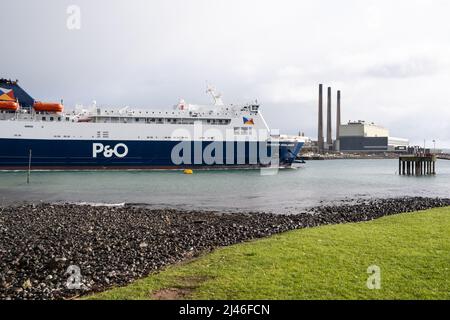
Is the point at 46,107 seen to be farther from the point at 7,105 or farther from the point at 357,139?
the point at 357,139

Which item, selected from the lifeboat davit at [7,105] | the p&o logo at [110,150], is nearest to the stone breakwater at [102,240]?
the p&o logo at [110,150]

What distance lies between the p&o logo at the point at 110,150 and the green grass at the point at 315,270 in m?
35.0

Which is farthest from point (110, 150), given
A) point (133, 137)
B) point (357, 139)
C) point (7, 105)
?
point (357, 139)

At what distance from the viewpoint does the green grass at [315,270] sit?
4824mm

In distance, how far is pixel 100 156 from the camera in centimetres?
4028

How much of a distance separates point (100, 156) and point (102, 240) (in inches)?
1312

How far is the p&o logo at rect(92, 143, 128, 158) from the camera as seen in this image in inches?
1574

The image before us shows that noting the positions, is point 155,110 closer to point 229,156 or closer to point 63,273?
point 229,156

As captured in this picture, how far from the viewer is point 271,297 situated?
15.3 ft

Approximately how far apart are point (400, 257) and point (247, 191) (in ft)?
57.6

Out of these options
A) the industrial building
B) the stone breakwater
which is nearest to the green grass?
the stone breakwater

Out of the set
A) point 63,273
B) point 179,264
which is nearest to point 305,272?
point 179,264

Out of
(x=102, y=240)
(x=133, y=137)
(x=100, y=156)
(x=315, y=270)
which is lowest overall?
(x=102, y=240)

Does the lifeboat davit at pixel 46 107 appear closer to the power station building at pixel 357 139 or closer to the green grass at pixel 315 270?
the green grass at pixel 315 270
